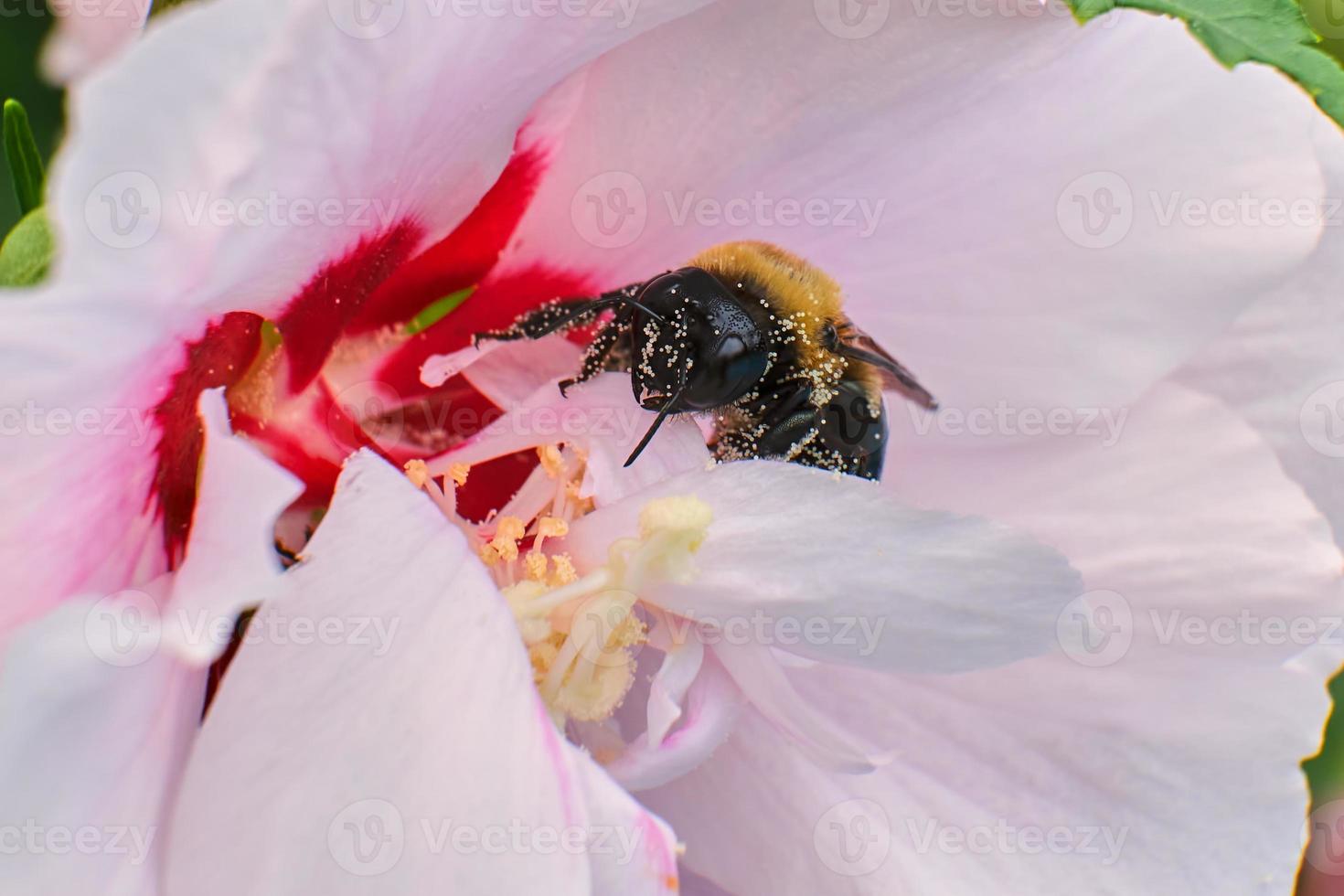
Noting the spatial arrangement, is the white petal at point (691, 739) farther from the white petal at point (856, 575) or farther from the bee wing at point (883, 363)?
the bee wing at point (883, 363)

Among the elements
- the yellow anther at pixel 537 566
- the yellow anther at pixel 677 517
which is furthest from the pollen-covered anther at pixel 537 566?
the yellow anther at pixel 677 517

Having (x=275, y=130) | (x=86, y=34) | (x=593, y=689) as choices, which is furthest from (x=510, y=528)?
(x=86, y=34)

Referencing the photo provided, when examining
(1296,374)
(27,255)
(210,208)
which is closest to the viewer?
(210,208)

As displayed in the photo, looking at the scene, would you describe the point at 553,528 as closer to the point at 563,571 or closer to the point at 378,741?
the point at 563,571

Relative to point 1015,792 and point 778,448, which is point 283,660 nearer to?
point 778,448

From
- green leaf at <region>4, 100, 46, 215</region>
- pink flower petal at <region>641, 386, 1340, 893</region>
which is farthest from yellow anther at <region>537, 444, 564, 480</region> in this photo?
green leaf at <region>4, 100, 46, 215</region>

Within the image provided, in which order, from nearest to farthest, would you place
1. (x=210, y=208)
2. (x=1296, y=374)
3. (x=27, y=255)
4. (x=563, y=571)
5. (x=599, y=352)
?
(x=210, y=208)
(x=27, y=255)
(x=563, y=571)
(x=599, y=352)
(x=1296, y=374)

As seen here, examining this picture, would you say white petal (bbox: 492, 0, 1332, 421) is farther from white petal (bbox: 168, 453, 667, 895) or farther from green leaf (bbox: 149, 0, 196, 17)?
white petal (bbox: 168, 453, 667, 895)
